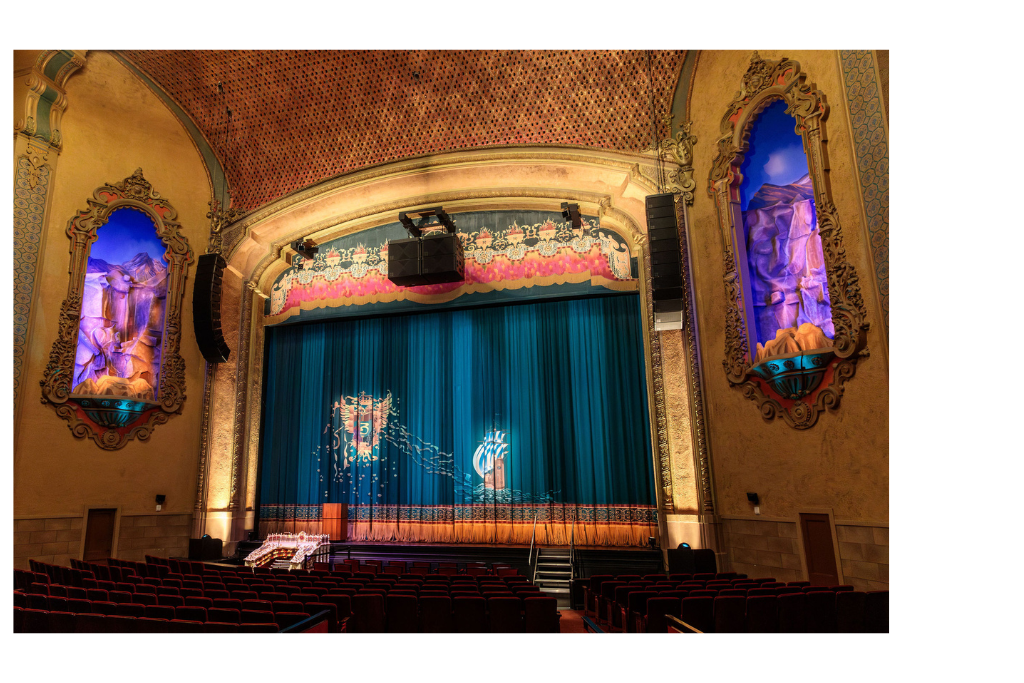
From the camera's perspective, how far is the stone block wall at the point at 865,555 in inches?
271

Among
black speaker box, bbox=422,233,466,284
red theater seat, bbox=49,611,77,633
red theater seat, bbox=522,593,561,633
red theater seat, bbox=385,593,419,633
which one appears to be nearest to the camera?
red theater seat, bbox=49,611,77,633

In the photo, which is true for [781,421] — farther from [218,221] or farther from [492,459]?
[218,221]

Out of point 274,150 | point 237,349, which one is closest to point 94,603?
point 237,349

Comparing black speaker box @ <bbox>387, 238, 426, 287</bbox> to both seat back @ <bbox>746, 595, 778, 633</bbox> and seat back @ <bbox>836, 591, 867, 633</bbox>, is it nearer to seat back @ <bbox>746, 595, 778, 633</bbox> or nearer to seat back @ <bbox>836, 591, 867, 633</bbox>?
seat back @ <bbox>746, 595, 778, 633</bbox>

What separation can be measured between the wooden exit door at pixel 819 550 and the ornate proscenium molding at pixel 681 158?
5.38 metres


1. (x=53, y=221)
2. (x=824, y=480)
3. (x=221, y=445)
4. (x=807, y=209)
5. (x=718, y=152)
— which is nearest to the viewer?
(x=824, y=480)

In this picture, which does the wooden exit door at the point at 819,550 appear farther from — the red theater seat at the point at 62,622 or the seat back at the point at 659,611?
the red theater seat at the point at 62,622

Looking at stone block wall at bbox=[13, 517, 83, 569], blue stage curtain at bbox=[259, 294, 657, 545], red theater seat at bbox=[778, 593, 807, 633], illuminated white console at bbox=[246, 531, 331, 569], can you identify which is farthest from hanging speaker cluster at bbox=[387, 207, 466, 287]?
red theater seat at bbox=[778, 593, 807, 633]

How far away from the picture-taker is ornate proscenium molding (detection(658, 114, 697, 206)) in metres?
10.4

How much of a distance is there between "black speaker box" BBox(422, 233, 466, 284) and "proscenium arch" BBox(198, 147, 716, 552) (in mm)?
1701

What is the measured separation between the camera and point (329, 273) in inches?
539

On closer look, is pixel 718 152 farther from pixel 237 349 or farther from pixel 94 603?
pixel 237 349

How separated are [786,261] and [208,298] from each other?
10.2 m

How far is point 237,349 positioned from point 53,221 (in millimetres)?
4134
